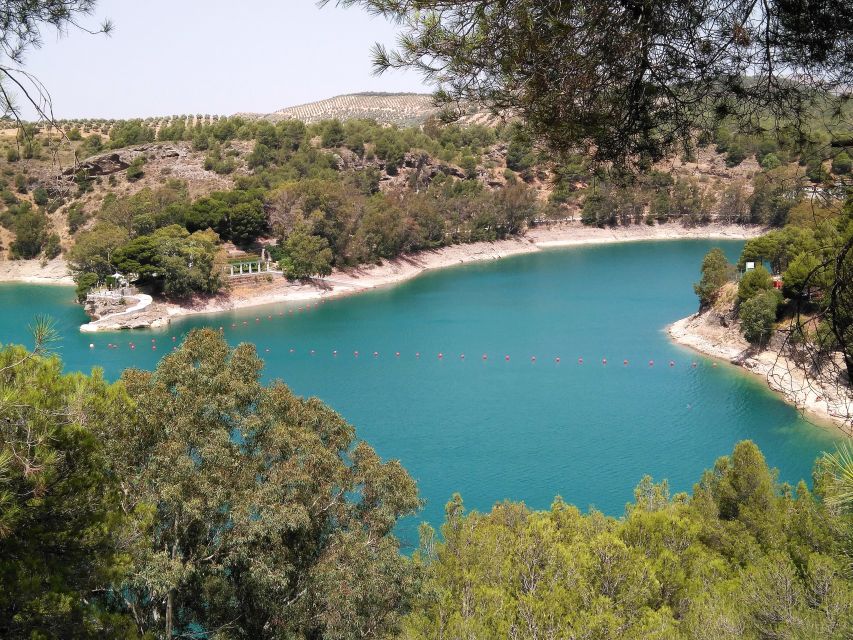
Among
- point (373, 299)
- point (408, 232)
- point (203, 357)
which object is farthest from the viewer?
point (408, 232)

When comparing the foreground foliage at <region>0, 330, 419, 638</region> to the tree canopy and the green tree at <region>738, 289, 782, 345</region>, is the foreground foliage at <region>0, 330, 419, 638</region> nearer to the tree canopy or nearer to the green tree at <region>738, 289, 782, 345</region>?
the tree canopy

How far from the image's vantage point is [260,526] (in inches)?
322

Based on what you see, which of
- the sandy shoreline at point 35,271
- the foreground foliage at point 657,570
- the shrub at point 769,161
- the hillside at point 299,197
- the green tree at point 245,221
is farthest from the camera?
the shrub at point 769,161

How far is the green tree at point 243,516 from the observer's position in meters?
8.18

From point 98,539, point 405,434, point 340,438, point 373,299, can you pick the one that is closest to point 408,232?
point 373,299

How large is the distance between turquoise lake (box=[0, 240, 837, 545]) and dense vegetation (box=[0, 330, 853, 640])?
15.4 feet

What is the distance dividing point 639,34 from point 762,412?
21.2 m

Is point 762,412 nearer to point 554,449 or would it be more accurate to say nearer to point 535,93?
point 554,449

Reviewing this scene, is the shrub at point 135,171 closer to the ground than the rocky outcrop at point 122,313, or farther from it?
farther from it

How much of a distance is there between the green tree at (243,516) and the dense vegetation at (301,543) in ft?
0.09

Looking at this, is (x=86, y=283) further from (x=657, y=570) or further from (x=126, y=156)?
(x=657, y=570)

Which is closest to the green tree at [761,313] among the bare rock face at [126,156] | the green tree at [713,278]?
the green tree at [713,278]

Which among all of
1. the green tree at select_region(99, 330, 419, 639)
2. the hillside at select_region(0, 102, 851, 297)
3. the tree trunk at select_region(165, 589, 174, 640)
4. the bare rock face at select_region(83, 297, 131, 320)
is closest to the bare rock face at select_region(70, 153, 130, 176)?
the hillside at select_region(0, 102, 851, 297)

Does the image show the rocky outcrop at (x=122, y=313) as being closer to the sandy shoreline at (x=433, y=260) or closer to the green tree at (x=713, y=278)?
the sandy shoreline at (x=433, y=260)
